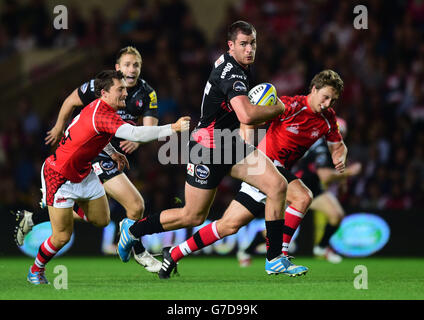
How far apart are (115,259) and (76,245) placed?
705mm

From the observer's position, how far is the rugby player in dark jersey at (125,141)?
768cm

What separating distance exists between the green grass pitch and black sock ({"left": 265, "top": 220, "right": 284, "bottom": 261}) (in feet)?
0.82

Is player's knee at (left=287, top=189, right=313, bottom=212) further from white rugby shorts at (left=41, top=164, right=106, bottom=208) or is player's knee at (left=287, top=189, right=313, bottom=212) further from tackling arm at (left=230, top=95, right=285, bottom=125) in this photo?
white rugby shorts at (left=41, top=164, right=106, bottom=208)

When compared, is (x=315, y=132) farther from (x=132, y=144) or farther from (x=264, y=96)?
(x=132, y=144)

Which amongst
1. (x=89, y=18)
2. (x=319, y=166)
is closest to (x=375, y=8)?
(x=319, y=166)

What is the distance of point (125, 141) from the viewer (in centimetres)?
775

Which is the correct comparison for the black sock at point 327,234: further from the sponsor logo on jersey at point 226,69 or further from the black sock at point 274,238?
the sponsor logo on jersey at point 226,69

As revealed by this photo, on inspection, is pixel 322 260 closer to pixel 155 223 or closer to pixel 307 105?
pixel 307 105

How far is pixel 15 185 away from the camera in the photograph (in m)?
12.9

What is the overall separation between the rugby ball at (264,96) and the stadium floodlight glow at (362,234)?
447cm

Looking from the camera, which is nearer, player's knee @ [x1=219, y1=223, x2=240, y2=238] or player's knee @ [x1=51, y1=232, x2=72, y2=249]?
player's knee @ [x1=51, y1=232, x2=72, y2=249]

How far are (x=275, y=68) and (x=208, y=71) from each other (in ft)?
3.77

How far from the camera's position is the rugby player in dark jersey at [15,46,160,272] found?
7.68 metres

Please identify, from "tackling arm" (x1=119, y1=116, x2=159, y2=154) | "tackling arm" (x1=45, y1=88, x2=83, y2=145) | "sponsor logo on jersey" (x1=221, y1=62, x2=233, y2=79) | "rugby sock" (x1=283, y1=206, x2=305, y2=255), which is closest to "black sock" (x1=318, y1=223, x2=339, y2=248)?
"rugby sock" (x1=283, y1=206, x2=305, y2=255)
